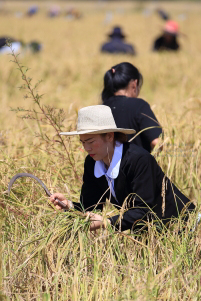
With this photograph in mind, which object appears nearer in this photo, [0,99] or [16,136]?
[16,136]

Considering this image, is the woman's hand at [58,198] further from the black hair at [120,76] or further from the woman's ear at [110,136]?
the black hair at [120,76]

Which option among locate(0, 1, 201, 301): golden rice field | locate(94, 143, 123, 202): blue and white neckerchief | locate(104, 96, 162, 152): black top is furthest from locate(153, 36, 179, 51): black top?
locate(94, 143, 123, 202): blue and white neckerchief

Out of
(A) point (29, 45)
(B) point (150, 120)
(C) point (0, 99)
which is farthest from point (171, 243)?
(A) point (29, 45)

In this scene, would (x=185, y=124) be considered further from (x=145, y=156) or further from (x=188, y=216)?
(x=145, y=156)

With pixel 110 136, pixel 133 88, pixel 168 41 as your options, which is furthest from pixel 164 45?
pixel 110 136

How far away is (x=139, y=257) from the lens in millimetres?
2084

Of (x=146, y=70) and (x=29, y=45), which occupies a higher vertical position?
(x=29, y=45)

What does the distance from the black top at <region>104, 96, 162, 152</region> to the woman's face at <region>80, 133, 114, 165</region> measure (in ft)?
2.68

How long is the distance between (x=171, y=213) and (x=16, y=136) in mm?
1418

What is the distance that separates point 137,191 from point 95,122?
357 millimetres

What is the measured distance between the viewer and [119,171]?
194 cm

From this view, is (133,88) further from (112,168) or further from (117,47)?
(117,47)

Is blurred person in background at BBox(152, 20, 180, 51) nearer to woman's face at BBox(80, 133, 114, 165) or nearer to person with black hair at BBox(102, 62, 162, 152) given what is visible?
person with black hair at BBox(102, 62, 162, 152)

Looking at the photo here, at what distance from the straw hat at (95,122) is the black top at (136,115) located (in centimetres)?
79
